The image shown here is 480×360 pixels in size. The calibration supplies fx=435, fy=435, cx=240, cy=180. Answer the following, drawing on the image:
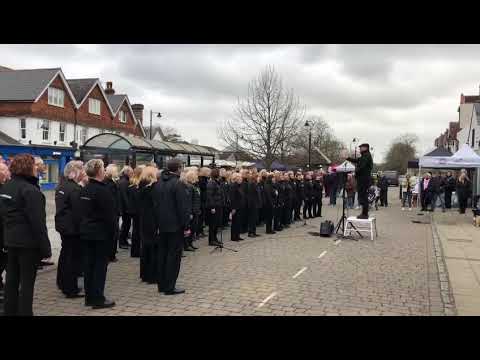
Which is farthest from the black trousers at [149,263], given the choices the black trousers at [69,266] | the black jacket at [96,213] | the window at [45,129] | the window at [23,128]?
the window at [45,129]

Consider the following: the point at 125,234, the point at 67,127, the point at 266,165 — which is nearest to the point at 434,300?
the point at 125,234

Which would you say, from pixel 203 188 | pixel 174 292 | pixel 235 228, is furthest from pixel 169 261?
pixel 235 228

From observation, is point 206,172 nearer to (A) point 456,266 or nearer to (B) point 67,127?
(A) point 456,266

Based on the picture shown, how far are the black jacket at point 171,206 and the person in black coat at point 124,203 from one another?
3.03 m

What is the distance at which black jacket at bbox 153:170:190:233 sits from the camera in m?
6.49

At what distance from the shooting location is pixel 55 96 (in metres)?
37.2

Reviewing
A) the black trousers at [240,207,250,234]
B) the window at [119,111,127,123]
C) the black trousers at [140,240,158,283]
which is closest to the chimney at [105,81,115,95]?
the window at [119,111,127,123]

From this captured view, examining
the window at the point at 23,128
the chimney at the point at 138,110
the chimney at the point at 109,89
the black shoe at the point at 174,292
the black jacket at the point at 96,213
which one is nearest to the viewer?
the black jacket at the point at 96,213

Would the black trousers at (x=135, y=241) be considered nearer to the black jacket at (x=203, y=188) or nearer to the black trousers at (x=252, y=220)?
the black jacket at (x=203, y=188)

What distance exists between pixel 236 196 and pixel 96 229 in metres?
6.35

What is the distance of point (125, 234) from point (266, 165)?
19.7m

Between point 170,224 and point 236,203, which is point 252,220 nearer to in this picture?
point 236,203

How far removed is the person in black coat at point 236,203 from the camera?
11688mm

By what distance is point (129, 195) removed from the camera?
957 centimetres
